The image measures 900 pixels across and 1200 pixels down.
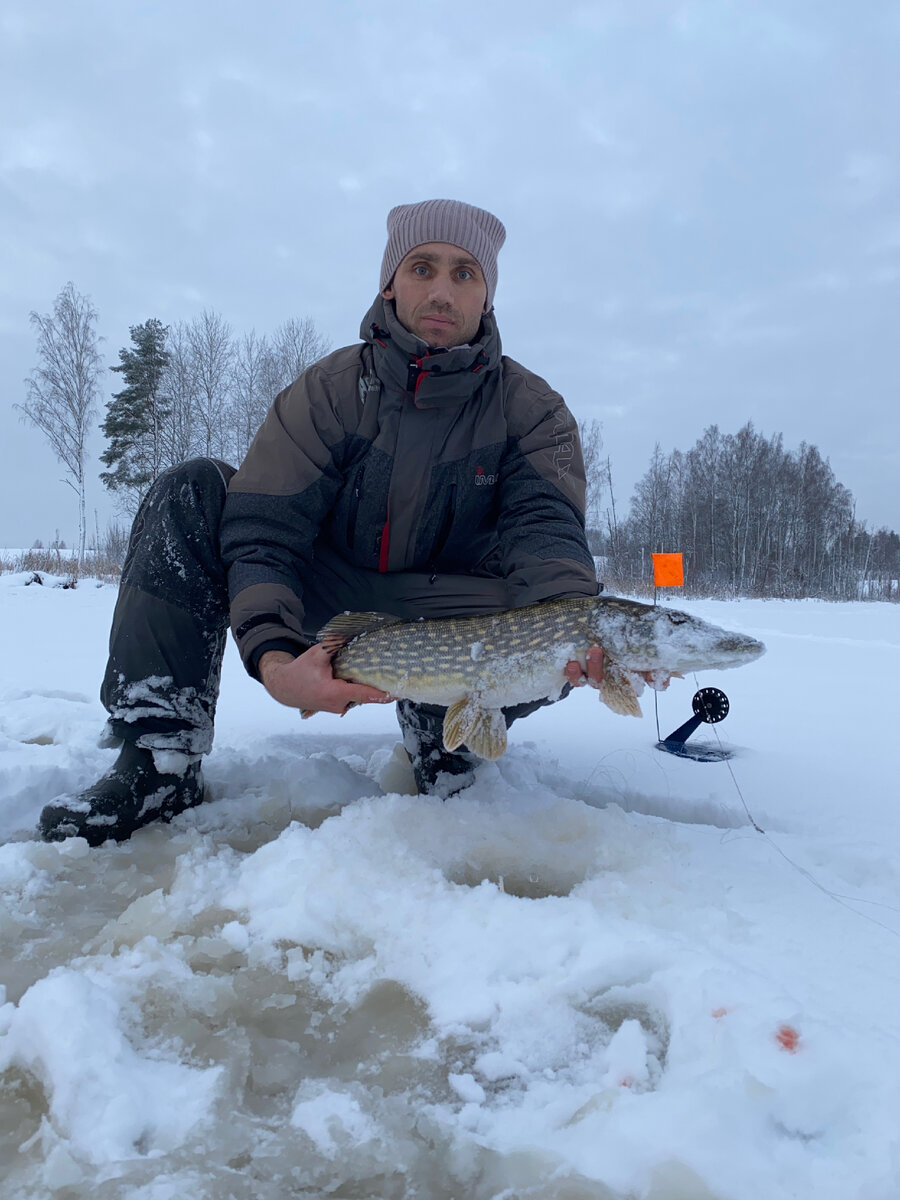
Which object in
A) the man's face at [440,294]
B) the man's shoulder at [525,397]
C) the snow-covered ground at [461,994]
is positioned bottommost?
the snow-covered ground at [461,994]

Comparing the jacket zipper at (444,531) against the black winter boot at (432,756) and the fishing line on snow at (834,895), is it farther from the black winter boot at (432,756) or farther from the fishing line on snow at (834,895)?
the fishing line on snow at (834,895)

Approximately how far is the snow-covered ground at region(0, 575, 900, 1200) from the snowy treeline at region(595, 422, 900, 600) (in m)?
31.2

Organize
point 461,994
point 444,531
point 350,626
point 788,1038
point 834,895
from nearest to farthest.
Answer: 1. point 788,1038
2. point 461,994
3. point 834,895
4. point 350,626
5. point 444,531

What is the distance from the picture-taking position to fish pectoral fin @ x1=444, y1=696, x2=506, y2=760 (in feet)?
7.48

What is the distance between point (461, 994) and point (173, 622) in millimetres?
1602

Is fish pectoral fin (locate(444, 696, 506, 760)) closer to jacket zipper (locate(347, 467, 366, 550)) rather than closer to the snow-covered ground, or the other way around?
the snow-covered ground

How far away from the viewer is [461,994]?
4.65 feet

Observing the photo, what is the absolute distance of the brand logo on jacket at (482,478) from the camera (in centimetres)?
271

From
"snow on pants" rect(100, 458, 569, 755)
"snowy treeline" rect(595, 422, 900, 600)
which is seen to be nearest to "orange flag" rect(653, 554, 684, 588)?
"snow on pants" rect(100, 458, 569, 755)

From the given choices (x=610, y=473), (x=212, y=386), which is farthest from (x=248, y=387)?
(x=610, y=473)

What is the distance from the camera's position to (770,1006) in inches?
49.1

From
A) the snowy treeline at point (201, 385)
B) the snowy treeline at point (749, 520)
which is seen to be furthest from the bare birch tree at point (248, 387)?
the snowy treeline at point (749, 520)

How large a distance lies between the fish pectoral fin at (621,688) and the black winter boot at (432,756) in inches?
28.6

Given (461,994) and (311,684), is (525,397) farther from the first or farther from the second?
(461,994)
